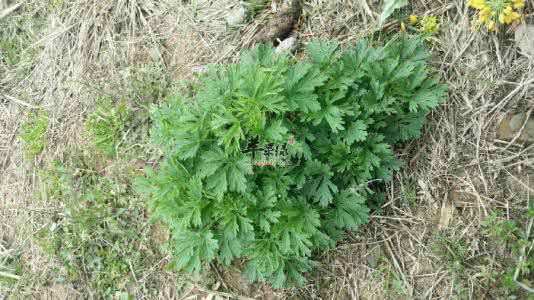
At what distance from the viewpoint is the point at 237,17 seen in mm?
3865

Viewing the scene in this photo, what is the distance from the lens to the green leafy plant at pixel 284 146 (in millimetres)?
2789

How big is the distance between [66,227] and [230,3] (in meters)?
2.36

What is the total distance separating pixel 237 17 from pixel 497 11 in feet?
6.07

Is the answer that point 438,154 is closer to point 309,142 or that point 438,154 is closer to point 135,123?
point 309,142

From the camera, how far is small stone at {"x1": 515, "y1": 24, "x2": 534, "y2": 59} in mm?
2926

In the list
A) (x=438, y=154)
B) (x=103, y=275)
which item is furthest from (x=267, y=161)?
(x=103, y=275)

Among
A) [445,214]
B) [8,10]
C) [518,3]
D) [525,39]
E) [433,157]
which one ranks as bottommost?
[445,214]

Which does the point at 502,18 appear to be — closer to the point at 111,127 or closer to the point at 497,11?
the point at 497,11

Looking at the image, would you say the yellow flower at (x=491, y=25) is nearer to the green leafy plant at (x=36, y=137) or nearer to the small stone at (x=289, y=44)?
the small stone at (x=289, y=44)

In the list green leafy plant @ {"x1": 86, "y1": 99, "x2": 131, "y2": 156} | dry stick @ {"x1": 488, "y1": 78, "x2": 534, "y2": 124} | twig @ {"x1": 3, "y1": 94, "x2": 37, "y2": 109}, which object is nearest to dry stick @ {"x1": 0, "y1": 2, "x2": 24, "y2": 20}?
twig @ {"x1": 3, "y1": 94, "x2": 37, "y2": 109}

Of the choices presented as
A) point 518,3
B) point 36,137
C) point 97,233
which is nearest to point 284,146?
point 518,3

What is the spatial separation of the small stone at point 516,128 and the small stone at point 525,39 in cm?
36

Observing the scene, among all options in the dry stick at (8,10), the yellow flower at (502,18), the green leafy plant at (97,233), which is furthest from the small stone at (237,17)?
the dry stick at (8,10)

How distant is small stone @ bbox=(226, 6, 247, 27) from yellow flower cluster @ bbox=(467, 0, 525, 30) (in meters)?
1.65
